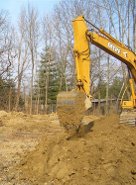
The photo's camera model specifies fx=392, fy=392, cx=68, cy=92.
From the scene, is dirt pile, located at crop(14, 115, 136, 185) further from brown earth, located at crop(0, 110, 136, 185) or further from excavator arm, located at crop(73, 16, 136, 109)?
excavator arm, located at crop(73, 16, 136, 109)

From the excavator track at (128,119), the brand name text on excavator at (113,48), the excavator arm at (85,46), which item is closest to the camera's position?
the excavator arm at (85,46)

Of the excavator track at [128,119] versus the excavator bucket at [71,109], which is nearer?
the excavator bucket at [71,109]

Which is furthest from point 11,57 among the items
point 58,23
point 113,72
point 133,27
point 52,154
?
point 52,154

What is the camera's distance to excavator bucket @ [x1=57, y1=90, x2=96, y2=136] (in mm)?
9664

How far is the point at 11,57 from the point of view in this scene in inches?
1677

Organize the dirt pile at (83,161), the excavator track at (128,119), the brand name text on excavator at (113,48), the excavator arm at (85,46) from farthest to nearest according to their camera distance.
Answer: the excavator track at (128,119), the brand name text on excavator at (113,48), the excavator arm at (85,46), the dirt pile at (83,161)

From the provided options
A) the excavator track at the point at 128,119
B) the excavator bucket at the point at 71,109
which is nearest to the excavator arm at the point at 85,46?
the excavator bucket at the point at 71,109

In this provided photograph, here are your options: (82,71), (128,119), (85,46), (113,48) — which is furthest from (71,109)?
(128,119)

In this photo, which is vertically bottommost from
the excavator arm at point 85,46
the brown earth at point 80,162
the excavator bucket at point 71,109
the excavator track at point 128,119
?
the brown earth at point 80,162

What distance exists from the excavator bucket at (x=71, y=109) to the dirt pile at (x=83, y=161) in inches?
13.4

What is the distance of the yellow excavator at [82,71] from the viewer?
9703 millimetres

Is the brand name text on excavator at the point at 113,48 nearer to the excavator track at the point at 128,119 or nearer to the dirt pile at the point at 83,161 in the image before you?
the excavator track at the point at 128,119

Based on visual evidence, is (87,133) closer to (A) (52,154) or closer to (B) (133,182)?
(A) (52,154)

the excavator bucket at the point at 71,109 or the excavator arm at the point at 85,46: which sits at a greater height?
the excavator arm at the point at 85,46
